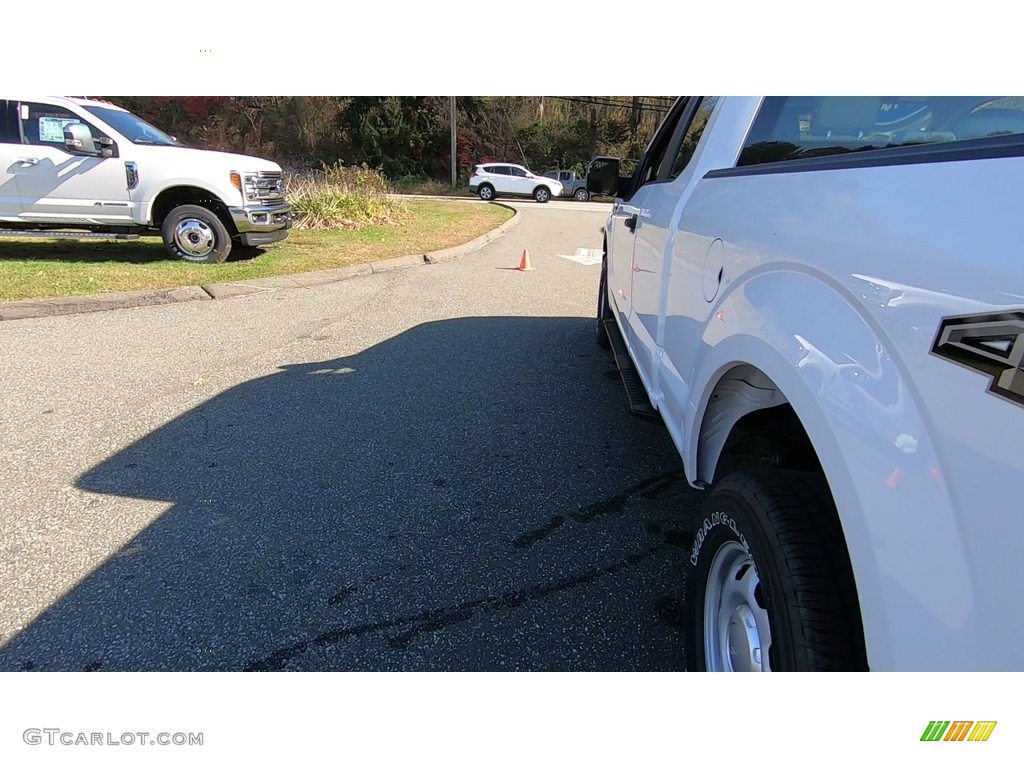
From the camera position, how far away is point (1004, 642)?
32.9 inches

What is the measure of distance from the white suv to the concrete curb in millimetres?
21775

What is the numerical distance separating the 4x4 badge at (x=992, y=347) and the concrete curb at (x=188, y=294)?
284 inches

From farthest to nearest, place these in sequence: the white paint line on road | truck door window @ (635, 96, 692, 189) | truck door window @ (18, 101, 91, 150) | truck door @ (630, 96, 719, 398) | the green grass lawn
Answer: the white paint line on road
truck door window @ (18, 101, 91, 150)
the green grass lawn
truck door window @ (635, 96, 692, 189)
truck door @ (630, 96, 719, 398)

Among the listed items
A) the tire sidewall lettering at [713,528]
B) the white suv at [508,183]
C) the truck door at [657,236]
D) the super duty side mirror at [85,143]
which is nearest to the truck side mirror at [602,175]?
the truck door at [657,236]

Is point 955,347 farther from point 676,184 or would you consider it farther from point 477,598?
point 676,184

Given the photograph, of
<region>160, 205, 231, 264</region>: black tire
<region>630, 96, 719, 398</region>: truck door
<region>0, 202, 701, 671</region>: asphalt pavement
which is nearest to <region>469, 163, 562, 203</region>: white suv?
<region>160, 205, 231, 264</region>: black tire

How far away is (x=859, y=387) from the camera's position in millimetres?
1065

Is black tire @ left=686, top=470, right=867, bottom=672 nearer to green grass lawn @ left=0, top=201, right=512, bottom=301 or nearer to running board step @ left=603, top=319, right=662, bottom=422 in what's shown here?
running board step @ left=603, top=319, right=662, bottom=422

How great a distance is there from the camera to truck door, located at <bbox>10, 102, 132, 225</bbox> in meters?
7.55
